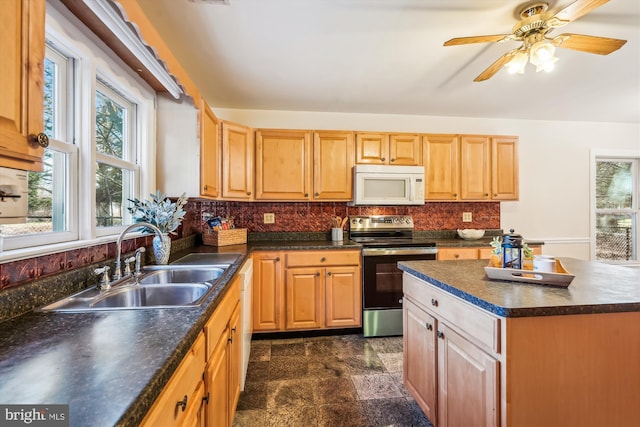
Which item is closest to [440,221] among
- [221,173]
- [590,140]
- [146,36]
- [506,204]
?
[506,204]

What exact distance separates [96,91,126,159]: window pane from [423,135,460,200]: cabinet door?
2753 millimetres

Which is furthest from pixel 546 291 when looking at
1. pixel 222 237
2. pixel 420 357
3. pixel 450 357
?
pixel 222 237

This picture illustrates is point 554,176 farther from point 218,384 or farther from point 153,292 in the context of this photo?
point 153,292

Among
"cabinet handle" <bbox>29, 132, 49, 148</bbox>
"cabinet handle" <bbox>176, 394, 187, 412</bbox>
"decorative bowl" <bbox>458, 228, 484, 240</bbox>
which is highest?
"cabinet handle" <bbox>29, 132, 49, 148</bbox>

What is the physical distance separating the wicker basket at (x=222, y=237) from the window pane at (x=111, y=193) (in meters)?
0.84

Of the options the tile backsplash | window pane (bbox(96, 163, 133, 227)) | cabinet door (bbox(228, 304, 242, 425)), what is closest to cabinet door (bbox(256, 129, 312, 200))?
the tile backsplash

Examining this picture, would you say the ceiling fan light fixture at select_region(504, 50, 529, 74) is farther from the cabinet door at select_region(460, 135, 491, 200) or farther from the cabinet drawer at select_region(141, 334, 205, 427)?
the cabinet drawer at select_region(141, 334, 205, 427)

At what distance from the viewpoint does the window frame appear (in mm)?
3572

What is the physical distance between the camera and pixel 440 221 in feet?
→ 11.1

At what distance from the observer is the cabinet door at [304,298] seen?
262 cm

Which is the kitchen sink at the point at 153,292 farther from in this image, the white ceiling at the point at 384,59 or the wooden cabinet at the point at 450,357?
the white ceiling at the point at 384,59

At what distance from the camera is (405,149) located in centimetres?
305

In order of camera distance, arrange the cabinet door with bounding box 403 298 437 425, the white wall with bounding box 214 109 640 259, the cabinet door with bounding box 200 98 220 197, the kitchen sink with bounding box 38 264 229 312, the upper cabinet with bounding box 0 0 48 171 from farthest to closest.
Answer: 1. the white wall with bounding box 214 109 640 259
2. the cabinet door with bounding box 200 98 220 197
3. the cabinet door with bounding box 403 298 437 425
4. the kitchen sink with bounding box 38 264 229 312
5. the upper cabinet with bounding box 0 0 48 171

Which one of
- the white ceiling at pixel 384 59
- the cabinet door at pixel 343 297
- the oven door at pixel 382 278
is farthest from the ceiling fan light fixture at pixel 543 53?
the cabinet door at pixel 343 297
